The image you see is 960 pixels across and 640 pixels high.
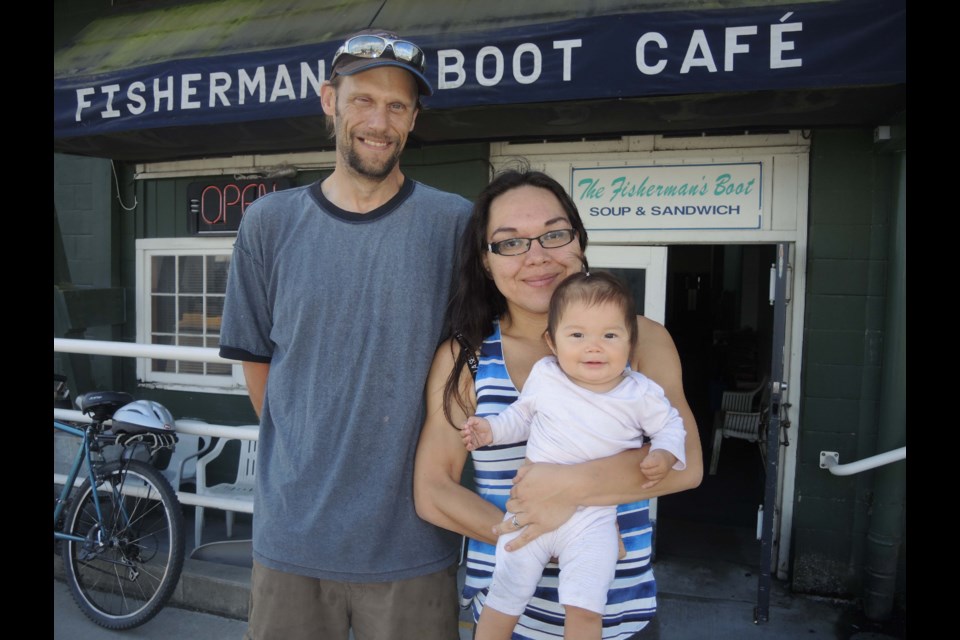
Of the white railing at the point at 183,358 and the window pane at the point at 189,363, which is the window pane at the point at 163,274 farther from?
the white railing at the point at 183,358

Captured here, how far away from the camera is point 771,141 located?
466cm

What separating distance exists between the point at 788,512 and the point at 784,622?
0.74 metres

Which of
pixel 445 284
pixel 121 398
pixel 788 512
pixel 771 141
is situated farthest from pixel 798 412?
pixel 121 398

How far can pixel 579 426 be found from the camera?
1754 mm

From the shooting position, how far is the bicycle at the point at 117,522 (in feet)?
13.0

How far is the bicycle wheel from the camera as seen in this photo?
394cm

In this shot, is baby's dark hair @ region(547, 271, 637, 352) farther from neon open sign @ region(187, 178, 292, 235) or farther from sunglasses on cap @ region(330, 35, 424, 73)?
neon open sign @ region(187, 178, 292, 235)

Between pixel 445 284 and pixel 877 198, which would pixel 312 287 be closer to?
pixel 445 284

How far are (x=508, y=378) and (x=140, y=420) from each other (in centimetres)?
293

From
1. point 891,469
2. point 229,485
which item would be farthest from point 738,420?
point 229,485

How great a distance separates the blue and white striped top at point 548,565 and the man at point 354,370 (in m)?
0.16

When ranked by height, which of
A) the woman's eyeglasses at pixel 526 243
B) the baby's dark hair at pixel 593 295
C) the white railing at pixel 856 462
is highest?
the woman's eyeglasses at pixel 526 243

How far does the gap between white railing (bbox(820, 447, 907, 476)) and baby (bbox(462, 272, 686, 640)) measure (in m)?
2.95

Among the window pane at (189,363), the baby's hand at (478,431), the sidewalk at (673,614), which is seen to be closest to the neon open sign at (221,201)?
the window pane at (189,363)
